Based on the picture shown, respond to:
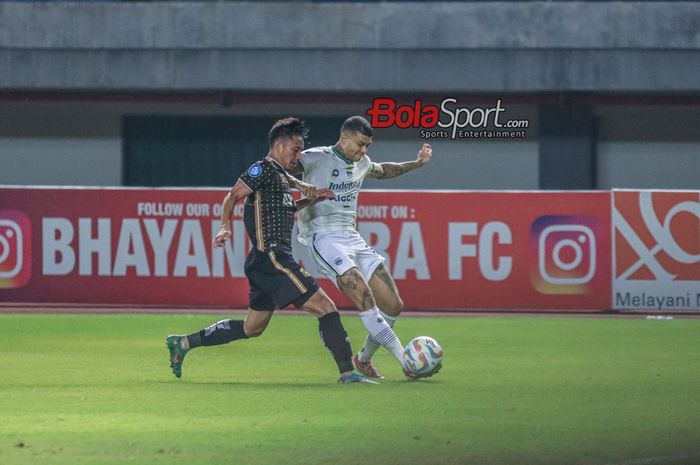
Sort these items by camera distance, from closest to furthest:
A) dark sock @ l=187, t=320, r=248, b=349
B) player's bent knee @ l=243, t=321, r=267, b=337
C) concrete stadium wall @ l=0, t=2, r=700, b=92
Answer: player's bent knee @ l=243, t=321, r=267, b=337 < dark sock @ l=187, t=320, r=248, b=349 < concrete stadium wall @ l=0, t=2, r=700, b=92

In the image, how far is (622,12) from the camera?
27859mm

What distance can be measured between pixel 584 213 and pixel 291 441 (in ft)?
39.4

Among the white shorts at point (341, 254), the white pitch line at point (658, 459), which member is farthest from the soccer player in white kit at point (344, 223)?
the white pitch line at point (658, 459)

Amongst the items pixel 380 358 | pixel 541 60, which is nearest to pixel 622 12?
pixel 541 60

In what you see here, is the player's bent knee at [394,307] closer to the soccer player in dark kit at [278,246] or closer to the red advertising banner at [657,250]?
the soccer player in dark kit at [278,246]

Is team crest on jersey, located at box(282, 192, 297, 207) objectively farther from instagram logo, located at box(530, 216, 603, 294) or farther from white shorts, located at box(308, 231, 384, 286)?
instagram logo, located at box(530, 216, 603, 294)

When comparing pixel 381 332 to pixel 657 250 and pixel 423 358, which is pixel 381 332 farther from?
pixel 657 250

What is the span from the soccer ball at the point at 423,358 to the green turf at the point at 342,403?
0.47 feet

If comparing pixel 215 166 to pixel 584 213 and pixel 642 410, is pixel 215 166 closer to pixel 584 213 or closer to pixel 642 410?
pixel 584 213

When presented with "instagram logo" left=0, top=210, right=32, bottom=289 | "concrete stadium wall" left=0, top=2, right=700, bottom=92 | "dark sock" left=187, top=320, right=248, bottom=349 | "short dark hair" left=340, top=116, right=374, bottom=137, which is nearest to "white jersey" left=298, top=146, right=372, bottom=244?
"short dark hair" left=340, top=116, right=374, bottom=137

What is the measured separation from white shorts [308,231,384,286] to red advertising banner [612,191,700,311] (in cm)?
853

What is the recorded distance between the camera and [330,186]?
1181 cm

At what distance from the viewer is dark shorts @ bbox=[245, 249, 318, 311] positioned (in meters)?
11.1

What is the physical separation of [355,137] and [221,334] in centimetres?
192
